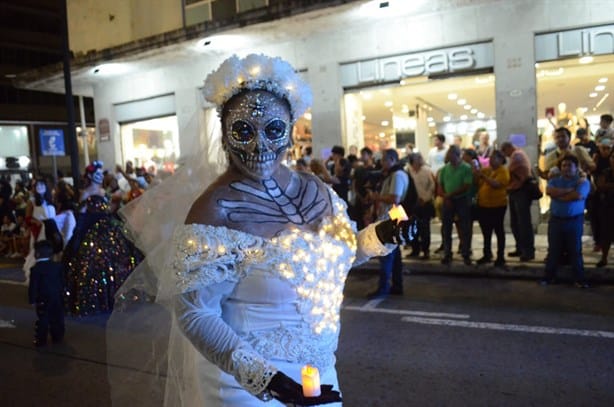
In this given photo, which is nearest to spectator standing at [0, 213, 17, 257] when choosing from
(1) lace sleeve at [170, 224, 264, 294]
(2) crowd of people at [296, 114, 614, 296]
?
(2) crowd of people at [296, 114, 614, 296]

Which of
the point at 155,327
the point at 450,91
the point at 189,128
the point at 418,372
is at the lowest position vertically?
the point at 418,372

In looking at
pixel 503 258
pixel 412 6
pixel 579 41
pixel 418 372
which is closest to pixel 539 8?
pixel 579 41

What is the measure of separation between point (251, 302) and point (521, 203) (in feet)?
27.1

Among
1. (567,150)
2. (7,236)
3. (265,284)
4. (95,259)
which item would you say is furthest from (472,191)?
(7,236)

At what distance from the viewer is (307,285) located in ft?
6.43

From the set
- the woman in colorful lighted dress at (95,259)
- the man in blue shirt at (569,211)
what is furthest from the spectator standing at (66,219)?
the man in blue shirt at (569,211)

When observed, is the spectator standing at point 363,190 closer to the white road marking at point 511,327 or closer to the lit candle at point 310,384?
the white road marking at point 511,327

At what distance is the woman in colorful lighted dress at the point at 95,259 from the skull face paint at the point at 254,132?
20.0 feet

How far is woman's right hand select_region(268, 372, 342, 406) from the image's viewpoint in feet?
4.89

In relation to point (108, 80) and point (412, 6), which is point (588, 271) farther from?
point (108, 80)

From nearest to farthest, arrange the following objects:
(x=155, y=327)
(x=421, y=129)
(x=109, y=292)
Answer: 1. (x=155, y=327)
2. (x=109, y=292)
3. (x=421, y=129)

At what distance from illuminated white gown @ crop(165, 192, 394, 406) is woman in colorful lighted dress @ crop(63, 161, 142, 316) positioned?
6080 millimetres

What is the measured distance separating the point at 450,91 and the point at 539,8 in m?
3.38

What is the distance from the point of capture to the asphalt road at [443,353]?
14.5 feet
